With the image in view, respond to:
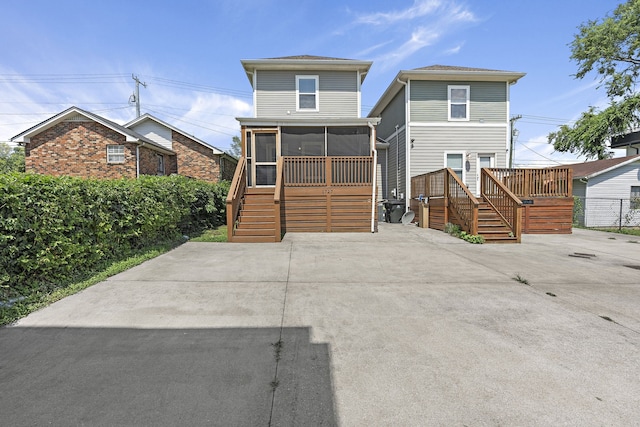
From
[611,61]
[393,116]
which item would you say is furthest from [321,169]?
[611,61]

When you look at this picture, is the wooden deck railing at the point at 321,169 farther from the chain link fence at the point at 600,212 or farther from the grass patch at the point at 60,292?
the chain link fence at the point at 600,212

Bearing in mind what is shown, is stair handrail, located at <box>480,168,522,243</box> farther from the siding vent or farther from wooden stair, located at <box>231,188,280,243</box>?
the siding vent

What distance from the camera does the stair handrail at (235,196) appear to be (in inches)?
316

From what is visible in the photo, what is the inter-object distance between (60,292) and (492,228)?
9.62 metres

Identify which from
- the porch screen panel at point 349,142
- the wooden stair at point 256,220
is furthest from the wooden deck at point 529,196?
the wooden stair at point 256,220

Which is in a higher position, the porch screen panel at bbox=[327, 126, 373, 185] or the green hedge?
the porch screen panel at bbox=[327, 126, 373, 185]

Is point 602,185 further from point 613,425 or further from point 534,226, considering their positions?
point 613,425

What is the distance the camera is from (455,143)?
511 inches

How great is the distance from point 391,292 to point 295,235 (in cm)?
528

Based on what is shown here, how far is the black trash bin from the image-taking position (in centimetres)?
1309

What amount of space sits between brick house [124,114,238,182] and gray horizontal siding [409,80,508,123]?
1137 centimetres

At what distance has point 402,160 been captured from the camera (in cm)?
1369

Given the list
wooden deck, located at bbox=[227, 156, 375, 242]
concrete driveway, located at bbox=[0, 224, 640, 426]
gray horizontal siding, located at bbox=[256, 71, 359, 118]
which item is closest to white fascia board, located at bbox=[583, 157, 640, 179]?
gray horizontal siding, located at bbox=[256, 71, 359, 118]

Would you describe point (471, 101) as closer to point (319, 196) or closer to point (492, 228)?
point (492, 228)
